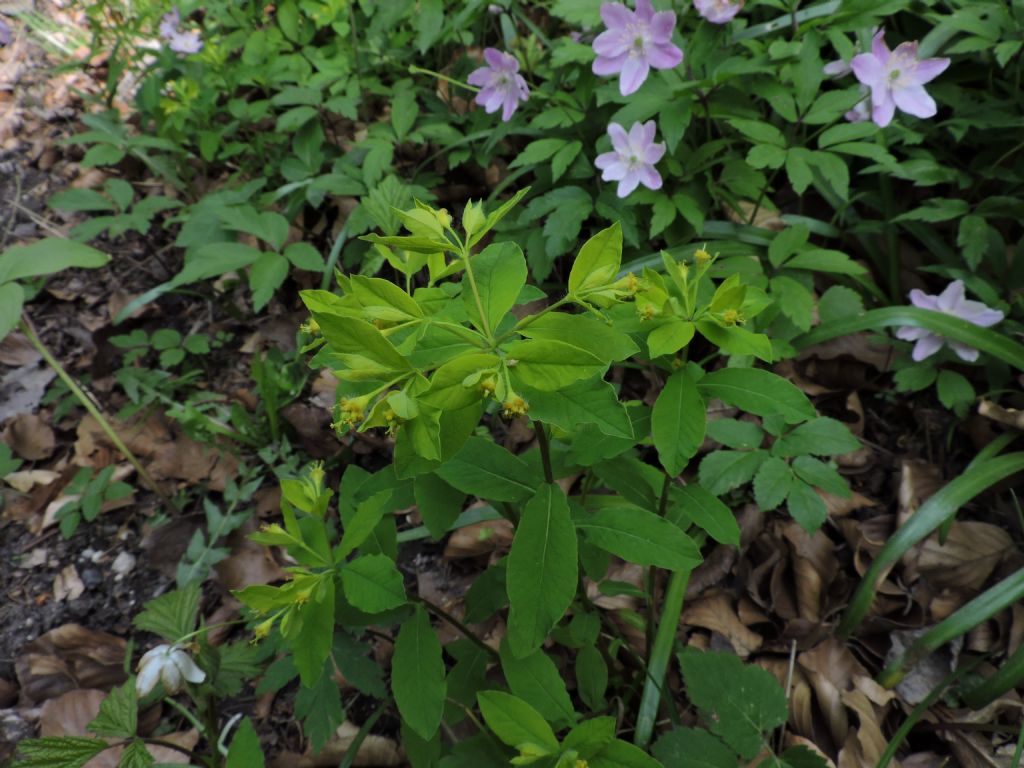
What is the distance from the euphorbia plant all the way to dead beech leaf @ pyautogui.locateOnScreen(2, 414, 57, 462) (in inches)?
65.5

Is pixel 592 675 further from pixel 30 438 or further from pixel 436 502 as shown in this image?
pixel 30 438

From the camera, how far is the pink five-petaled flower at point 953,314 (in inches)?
67.2

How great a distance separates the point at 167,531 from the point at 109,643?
33 centimetres

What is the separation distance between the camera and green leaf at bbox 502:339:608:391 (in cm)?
67

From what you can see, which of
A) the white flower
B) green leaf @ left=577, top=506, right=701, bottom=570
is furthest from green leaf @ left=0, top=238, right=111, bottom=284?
green leaf @ left=577, top=506, right=701, bottom=570

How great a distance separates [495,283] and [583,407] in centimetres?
19

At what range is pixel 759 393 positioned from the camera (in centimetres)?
91

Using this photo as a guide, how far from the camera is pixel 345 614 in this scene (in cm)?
108

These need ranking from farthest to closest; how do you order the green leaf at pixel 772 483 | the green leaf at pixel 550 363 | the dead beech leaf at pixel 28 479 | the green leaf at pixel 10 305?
the dead beech leaf at pixel 28 479, the green leaf at pixel 10 305, the green leaf at pixel 772 483, the green leaf at pixel 550 363

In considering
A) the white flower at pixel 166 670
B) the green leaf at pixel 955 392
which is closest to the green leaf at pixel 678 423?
the white flower at pixel 166 670

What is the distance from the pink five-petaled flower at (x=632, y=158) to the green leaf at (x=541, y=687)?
123 cm

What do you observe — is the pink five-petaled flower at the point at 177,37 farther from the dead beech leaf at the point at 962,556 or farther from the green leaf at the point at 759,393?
the dead beech leaf at the point at 962,556

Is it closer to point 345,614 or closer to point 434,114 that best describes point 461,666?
point 345,614

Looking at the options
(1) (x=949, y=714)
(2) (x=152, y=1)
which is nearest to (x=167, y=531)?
(1) (x=949, y=714)
